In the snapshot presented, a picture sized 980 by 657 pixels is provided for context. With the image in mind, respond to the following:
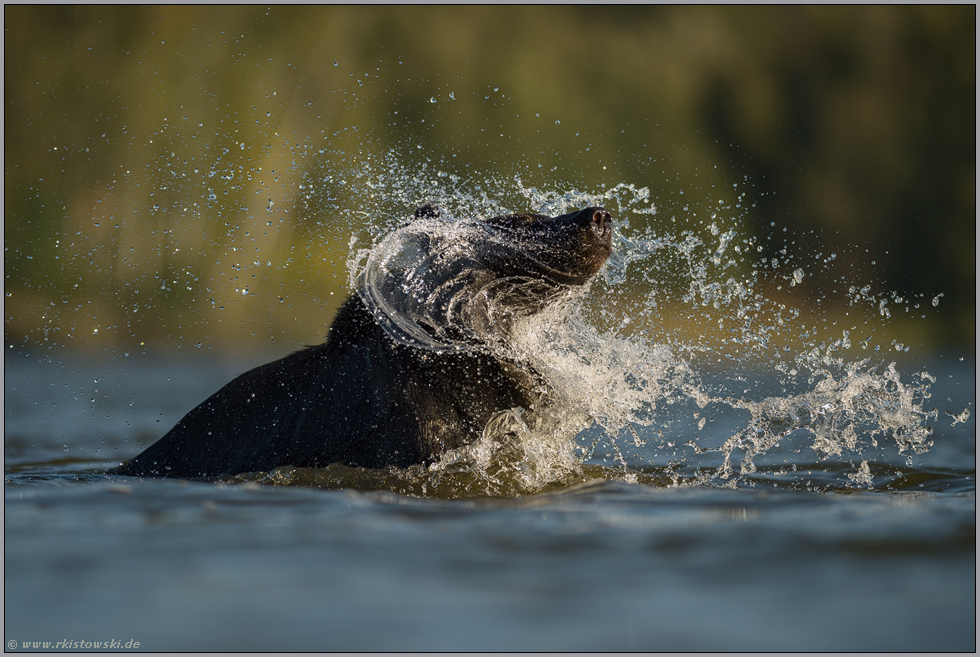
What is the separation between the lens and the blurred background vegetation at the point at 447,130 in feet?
113

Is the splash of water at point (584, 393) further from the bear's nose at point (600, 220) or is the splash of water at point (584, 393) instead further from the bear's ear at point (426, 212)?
the bear's nose at point (600, 220)

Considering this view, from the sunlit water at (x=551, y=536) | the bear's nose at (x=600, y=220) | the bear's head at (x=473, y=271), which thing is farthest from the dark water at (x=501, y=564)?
the bear's nose at (x=600, y=220)

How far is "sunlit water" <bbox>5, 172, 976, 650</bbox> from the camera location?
267 centimetres

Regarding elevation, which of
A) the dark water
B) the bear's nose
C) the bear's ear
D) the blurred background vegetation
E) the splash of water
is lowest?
the dark water

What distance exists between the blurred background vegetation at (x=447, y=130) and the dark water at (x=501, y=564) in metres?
25.7

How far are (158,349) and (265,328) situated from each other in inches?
288

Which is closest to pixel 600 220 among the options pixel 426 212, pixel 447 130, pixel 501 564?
pixel 426 212

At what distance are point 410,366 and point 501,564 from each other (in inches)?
80.5

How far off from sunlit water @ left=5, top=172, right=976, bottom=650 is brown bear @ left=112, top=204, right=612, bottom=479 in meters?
0.14

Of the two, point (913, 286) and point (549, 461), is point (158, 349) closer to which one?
point (549, 461)

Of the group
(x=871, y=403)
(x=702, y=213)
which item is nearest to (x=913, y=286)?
(x=702, y=213)

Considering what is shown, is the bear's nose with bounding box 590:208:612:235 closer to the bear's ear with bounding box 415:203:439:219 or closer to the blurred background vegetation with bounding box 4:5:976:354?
the bear's ear with bounding box 415:203:439:219

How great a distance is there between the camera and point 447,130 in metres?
45.7

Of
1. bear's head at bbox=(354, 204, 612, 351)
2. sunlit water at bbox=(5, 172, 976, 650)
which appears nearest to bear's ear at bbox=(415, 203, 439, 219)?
bear's head at bbox=(354, 204, 612, 351)
